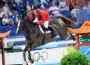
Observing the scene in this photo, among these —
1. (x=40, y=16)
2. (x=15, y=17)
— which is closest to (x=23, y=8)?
(x=15, y=17)

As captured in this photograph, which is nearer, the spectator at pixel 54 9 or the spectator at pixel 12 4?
the spectator at pixel 54 9

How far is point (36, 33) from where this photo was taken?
11133mm

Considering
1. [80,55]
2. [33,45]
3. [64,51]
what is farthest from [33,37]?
[80,55]

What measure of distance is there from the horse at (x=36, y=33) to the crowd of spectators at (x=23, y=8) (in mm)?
410

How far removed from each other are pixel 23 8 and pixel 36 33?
153cm

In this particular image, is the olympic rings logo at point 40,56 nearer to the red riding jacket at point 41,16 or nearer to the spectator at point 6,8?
the red riding jacket at point 41,16

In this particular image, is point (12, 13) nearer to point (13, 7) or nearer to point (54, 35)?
point (13, 7)

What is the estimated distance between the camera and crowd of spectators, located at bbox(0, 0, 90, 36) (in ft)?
38.7

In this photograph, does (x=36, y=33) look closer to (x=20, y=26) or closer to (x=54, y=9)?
(x=20, y=26)

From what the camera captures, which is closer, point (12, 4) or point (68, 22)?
point (68, 22)

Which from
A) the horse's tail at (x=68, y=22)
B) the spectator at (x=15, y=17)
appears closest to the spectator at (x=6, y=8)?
the spectator at (x=15, y=17)

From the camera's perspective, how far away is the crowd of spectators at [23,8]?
38.7 ft

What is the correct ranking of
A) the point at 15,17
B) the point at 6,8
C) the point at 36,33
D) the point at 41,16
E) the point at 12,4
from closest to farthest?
the point at 41,16 < the point at 36,33 < the point at 15,17 < the point at 6,8 < the point at 12,4

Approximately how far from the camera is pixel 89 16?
11594mm
